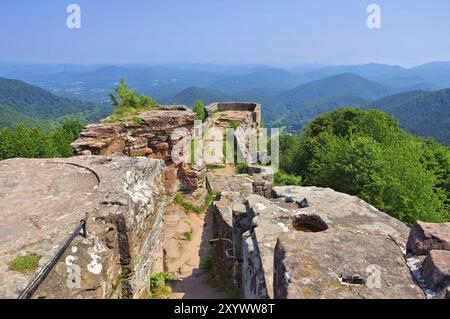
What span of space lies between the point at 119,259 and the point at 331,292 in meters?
3.23

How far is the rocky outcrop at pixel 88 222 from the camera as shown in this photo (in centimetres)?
404

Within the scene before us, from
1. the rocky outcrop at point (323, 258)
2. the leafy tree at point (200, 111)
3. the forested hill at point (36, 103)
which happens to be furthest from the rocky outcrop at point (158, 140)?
the forested hill at point (36, 103)

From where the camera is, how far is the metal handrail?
343 centimetres

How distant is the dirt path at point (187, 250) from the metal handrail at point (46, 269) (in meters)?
3.31

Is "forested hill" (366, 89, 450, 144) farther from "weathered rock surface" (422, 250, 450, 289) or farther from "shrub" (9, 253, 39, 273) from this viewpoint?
"shrub" (9, 253, 39, 273)

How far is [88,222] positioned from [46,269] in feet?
3.78

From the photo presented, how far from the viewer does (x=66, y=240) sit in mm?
4387

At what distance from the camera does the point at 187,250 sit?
10398 millimetres

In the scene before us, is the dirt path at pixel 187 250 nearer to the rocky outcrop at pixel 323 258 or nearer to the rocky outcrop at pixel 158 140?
the rocky outcrop at pixel 158 140

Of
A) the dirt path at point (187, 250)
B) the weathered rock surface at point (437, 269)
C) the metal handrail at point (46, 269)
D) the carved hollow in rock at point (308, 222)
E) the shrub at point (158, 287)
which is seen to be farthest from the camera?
the dirt path at point (187, 250)

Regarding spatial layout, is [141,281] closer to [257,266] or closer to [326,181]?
[257,266]

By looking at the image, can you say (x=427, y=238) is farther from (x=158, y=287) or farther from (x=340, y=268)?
(x=158, y=287)

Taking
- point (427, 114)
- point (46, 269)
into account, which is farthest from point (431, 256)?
point (427, 114)

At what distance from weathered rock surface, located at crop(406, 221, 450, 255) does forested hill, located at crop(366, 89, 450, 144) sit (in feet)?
452
